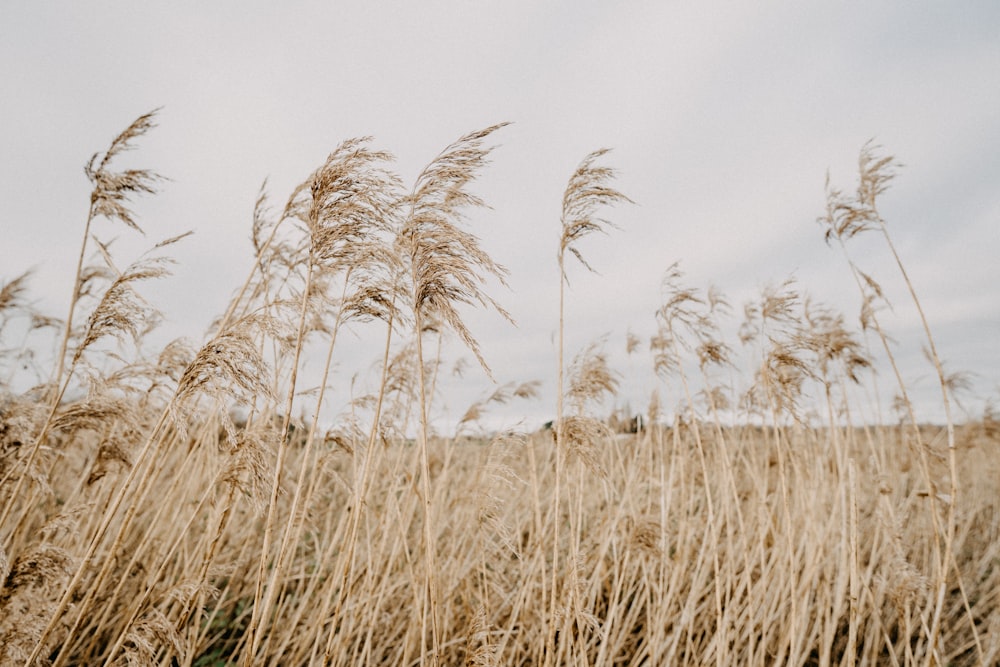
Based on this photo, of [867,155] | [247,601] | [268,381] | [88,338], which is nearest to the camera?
[268,381]

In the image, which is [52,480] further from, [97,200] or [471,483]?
[471,483]

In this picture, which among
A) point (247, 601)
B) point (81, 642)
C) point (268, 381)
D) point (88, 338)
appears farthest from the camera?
Result: point (247, 601)

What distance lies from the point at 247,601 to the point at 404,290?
357cm

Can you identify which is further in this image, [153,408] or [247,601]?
[247,601]

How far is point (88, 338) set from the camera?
2.54 metres

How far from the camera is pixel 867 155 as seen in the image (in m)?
3.42

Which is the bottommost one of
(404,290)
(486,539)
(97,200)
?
(486,539)

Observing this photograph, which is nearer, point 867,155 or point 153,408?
point 867,155

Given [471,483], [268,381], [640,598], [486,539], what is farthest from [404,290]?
[640,598]

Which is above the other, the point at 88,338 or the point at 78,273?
the point at 78,273

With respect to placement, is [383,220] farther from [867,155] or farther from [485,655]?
[867,155]

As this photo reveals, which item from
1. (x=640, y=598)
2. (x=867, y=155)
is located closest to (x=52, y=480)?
(x=640, y=598)

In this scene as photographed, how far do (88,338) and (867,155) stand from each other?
4914 mm

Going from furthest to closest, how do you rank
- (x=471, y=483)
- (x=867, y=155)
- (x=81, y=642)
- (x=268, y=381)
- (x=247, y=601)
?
(x=471, y=483)
(x=247, y=601)
(x=867, y=155)
(x=81, y=642)
(x=268, y=381)
